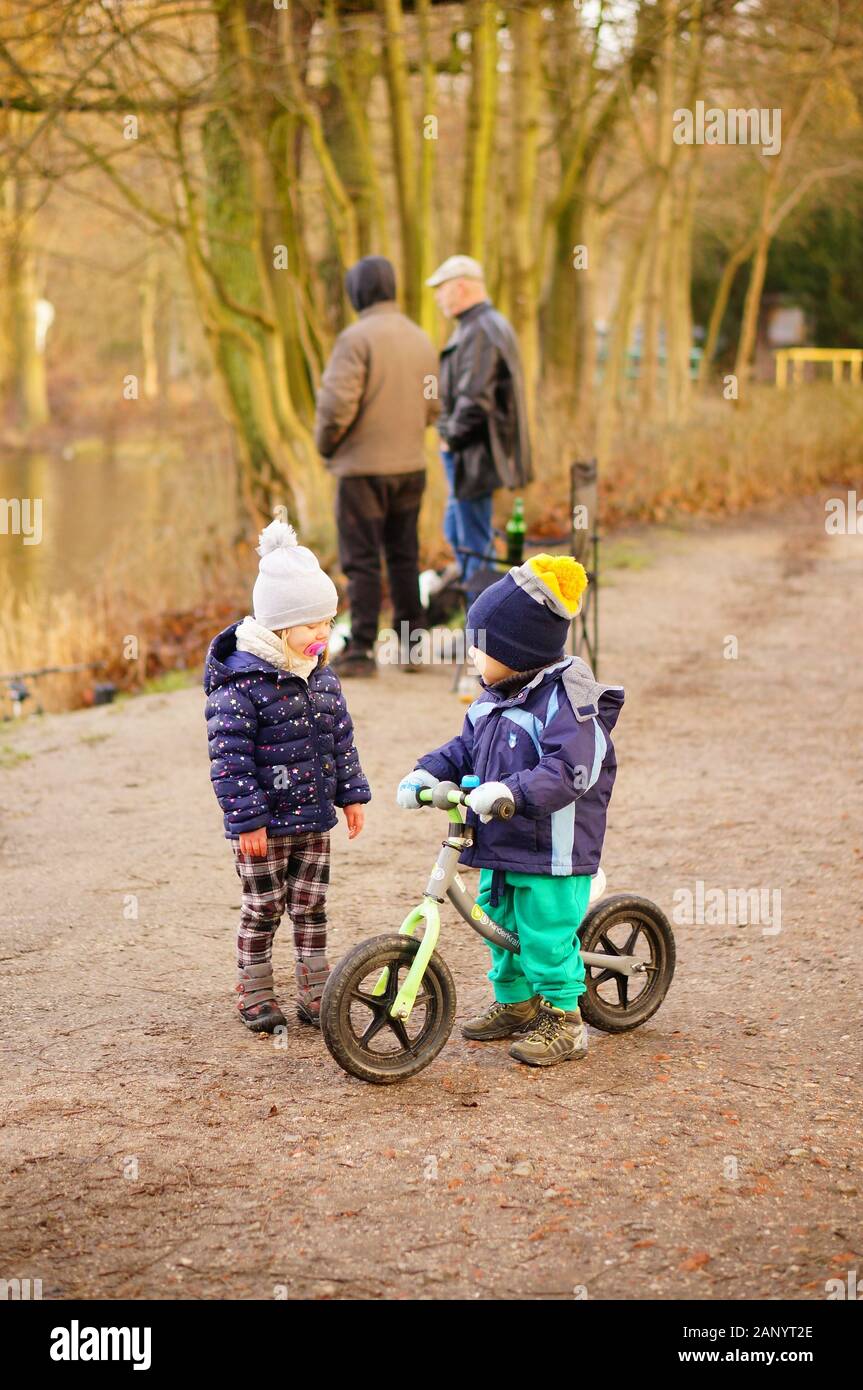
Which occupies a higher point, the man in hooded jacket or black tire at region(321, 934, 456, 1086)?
the man in hooded jacket

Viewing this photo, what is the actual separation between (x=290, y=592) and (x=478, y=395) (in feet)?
15.7

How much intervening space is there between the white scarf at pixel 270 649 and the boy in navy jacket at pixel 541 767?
0.44m

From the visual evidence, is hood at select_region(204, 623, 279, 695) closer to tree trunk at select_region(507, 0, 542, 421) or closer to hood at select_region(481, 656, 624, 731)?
hood at select_region(481, 656, 624, 731)

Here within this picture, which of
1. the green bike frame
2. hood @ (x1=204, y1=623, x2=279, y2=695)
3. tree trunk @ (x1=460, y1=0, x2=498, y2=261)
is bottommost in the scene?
the green bike frame

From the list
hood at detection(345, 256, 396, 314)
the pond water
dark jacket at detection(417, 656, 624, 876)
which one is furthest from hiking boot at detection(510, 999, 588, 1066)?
the pond water

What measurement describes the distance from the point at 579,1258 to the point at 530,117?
11.2 m

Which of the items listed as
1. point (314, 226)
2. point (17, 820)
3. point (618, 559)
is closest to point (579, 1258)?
point (17, 820)

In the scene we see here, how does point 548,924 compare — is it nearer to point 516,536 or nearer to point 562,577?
point 562,577

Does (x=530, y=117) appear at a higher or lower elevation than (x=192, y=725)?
higher

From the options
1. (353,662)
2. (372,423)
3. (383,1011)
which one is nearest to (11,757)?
(353,662)

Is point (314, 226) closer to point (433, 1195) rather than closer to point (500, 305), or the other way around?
point (500, 305)

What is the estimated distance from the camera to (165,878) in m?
6.03

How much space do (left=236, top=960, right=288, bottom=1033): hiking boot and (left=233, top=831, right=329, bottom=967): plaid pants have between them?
26 millimetres

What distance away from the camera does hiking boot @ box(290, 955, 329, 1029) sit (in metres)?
4.54
